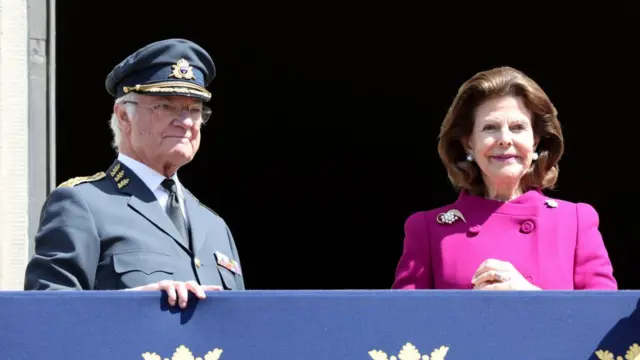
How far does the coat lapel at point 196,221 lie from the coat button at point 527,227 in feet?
2.67

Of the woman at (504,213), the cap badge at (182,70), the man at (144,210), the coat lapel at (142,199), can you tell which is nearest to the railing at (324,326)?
the man at (144,210)

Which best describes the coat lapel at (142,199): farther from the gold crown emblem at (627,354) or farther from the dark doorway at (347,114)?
the dark doorway at (347,114)

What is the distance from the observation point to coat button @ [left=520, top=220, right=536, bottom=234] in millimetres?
4160

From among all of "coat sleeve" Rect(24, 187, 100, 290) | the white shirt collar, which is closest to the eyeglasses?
the white shirt collar

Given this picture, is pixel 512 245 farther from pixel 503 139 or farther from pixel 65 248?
pixel 65 248

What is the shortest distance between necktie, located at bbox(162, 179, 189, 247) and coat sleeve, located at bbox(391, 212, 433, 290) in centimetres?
55

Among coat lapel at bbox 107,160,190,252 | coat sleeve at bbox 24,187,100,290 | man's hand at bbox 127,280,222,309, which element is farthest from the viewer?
coat lapel at bbox 107,160,190,252

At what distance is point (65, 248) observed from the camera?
3.80m

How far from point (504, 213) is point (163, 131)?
901 millimetres

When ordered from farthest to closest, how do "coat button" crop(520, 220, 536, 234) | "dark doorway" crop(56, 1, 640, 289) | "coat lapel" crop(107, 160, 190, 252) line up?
"dark doorway" crop(56, 1, 640, 289) < "coat button" crop(520, 220, 536, 234) < "coat lapel" crop(107, 160, 190, 252)

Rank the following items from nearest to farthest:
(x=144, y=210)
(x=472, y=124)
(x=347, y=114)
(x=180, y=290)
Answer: (x=180, y=290) → (x=144, y=210) → (x=472, y=124) → (x=347, y=114)

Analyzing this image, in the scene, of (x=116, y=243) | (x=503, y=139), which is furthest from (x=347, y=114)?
(x=116, y=243)

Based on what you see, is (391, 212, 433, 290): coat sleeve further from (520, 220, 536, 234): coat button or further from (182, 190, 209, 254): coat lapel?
(182, 190, 209, 254): coat lapel

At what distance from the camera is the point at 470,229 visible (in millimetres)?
4176
